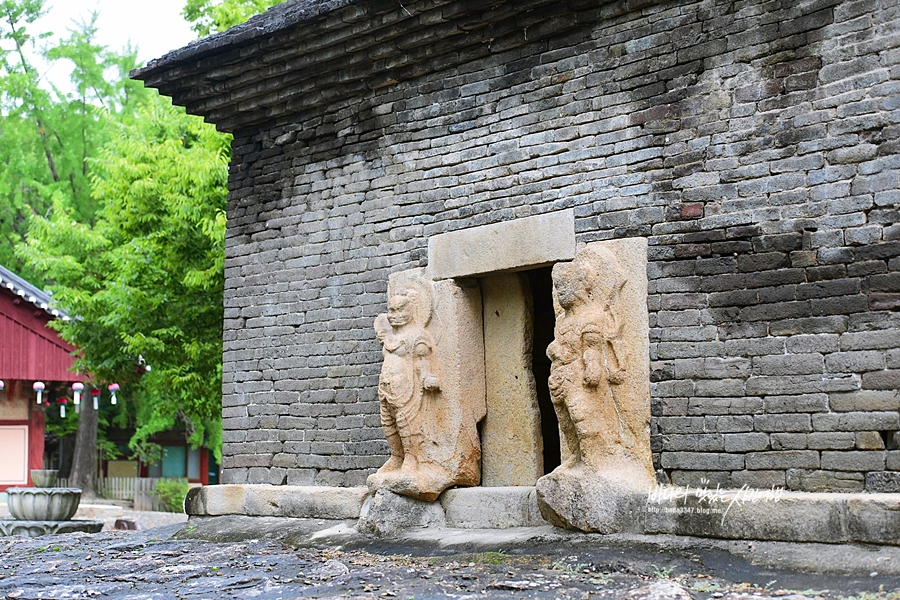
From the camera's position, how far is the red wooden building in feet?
63.0

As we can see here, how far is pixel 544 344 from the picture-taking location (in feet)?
29.9

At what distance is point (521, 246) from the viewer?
7.46 metres

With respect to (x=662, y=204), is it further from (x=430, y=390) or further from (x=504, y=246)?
(x=430, y=390)

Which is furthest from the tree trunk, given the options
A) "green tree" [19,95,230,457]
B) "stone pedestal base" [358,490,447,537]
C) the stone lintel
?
the stone lintel

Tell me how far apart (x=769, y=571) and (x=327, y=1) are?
17.3ft

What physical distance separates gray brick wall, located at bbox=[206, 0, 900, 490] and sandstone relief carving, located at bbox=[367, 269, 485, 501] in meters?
0.48

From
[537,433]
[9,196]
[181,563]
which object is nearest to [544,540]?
[537,433]

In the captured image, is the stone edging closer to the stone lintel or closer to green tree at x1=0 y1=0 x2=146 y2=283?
the stone lintel

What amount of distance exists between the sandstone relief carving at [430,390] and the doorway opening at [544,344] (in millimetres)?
1190

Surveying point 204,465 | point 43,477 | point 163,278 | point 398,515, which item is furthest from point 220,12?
point 204,465

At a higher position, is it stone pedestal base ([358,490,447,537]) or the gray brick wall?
the gray brick wall

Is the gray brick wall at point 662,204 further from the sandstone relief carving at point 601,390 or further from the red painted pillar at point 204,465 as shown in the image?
the red painted pillar at point 204,465

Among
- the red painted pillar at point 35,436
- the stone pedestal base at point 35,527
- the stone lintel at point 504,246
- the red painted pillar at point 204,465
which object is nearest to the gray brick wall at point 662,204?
the stone lintel at point 504,246

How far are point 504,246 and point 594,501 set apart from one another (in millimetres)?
2003
